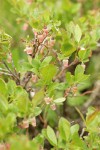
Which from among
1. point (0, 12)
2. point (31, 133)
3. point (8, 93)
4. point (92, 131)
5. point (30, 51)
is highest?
point (0, 12)

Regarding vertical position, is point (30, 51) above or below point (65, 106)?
above

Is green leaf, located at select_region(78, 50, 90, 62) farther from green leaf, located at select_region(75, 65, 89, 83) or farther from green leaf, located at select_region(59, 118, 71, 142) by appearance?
green leaf, located at select_region(59, 118, 71, 142)

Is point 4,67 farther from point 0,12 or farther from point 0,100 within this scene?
point 0,12

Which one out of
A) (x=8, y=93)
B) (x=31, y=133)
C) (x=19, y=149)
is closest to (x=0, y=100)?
(x=8, y=93)

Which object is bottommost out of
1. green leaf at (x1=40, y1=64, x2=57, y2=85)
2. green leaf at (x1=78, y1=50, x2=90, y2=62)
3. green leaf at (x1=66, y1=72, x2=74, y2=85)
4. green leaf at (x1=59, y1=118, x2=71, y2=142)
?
green leaf at (x1=59, y1=118, x2=71, y2=142)

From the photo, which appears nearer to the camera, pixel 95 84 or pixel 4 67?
pixel 4 67

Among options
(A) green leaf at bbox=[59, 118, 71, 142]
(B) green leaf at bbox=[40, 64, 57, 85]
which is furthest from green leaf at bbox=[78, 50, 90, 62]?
(A) green leaf at bbox=[59, 118, 71, 142]

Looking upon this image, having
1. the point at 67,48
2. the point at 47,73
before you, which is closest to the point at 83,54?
the point at 67,48

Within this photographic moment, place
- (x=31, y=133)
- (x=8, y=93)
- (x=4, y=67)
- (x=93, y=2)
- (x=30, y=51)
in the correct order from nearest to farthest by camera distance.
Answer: (x=8, y=93)
(x=30, y=51)
(x=4, y=67)
(x=31, y=133)
(x=93, y=2)

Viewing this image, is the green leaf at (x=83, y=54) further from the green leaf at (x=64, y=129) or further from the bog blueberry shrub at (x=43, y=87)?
the green leaf at (x=64, y=129)
